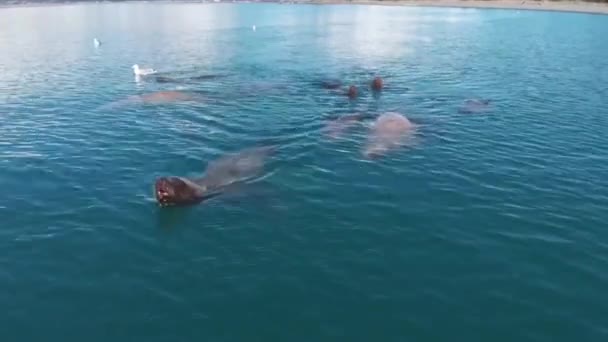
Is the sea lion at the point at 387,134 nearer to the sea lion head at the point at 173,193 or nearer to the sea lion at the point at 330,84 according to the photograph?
the sea lion head at the point at 173,193

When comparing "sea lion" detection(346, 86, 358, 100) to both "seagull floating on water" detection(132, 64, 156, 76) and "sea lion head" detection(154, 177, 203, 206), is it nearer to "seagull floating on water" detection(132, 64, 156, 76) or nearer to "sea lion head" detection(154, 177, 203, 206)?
"sea lion head" detection(154, 177, 203, 206)

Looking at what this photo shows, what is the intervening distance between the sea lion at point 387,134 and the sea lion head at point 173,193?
8714mm

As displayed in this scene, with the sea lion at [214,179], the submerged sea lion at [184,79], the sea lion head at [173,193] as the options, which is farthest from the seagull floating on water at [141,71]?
the sea lion head at [173,193]

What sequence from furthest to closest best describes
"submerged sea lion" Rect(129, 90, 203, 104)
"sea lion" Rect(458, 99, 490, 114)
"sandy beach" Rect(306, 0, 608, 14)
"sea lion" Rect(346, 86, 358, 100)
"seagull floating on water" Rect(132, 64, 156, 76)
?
1. "sandy beach" Rect(306, 0, 608, 14)
2. "seagull floating on water" Rect(132, 64, 156, 76)
3. "submerged sea lion" Rect(129, 90, 203, 104)
4. "sea lion" Rect(346, 86, 358, 100)
5. "sea lion" Rect(458, 99, 490, 114)

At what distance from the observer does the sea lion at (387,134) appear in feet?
83.5

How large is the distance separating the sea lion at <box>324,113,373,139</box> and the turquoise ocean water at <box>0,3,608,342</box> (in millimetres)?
680

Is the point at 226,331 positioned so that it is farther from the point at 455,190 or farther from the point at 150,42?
the point at 150,42

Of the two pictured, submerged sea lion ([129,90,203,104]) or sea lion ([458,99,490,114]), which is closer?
sea lion ([458,99,490,114])

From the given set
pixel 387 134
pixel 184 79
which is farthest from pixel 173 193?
pixel 184 79

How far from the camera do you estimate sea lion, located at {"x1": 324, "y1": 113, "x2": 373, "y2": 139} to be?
28.4m

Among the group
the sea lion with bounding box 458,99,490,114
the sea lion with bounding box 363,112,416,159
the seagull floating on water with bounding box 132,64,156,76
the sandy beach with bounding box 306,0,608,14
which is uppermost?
the sandy beach with bounding box 306,0,608,14

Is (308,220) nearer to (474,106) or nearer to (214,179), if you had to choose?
(214,179)

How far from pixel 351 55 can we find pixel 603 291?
47.8m

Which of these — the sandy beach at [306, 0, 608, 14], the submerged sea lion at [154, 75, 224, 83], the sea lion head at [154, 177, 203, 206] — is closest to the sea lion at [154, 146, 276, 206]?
the sea lion head at [154, 177, 203, 206]
